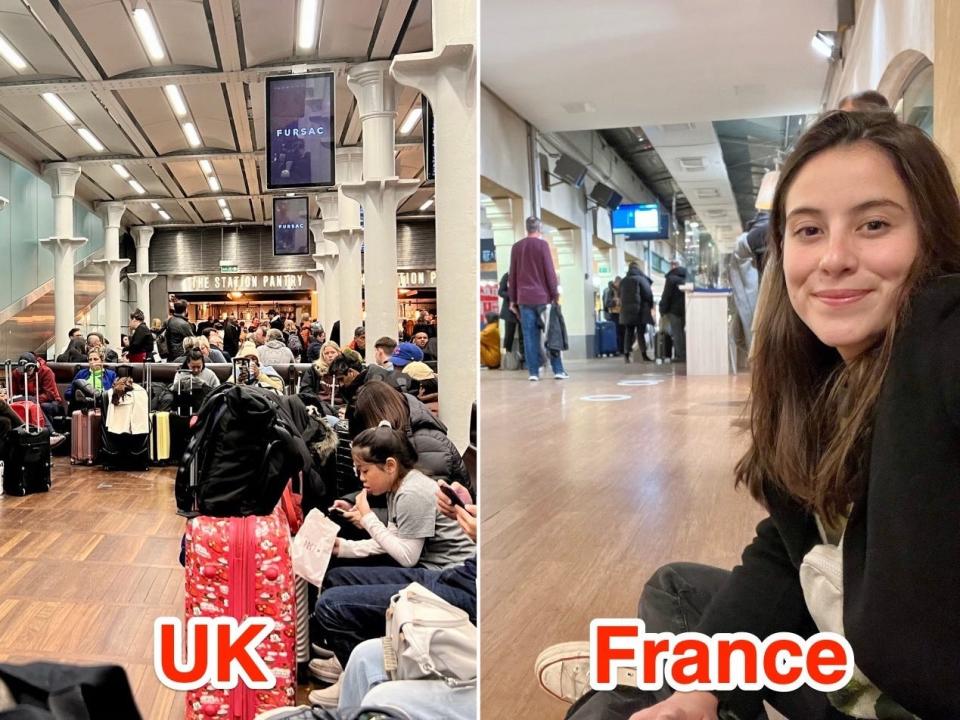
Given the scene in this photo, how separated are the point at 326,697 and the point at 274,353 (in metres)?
0.62

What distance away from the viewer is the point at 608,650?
1.15 meters

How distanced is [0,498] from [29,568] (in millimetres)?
151

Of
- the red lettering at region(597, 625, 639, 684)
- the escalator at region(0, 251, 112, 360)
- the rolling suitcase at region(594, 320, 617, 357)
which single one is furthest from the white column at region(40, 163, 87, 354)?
the red lettering at region(597, 625, 639, 684)

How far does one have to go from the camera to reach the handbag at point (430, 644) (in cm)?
126

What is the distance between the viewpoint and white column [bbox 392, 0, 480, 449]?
127cm

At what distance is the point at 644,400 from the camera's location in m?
1.36

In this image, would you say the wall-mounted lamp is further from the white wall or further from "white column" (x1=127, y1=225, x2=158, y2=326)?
"white column" (x1=127, y1=225, x2=158, y2=326)

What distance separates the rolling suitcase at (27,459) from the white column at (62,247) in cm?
10

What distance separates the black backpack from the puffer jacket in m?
0.20

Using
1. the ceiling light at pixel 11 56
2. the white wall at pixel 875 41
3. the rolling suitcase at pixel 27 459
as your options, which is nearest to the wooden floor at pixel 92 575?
the rolling suitcase at pixel 27 459

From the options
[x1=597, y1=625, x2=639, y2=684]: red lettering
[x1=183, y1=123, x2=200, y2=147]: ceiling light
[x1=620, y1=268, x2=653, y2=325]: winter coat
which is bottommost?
[x1=597, y1=625, x2=639, y2=684]: red lettering

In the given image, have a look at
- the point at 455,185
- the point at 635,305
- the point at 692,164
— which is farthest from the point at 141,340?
the point at 692,164

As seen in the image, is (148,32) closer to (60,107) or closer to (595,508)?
(60,107)

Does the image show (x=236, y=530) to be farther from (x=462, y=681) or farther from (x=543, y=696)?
(x=543, y=696)
